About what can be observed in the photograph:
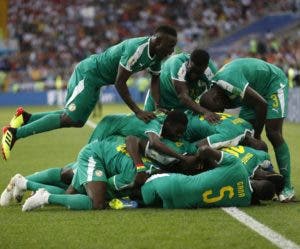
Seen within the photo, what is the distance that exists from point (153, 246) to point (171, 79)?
399cm

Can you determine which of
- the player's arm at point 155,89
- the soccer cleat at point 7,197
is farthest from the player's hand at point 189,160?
the player's arm at point 155,89

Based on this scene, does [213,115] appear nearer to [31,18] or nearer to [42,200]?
[42,200]

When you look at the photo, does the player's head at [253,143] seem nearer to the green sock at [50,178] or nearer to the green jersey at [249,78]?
the green jersey at [249,78]

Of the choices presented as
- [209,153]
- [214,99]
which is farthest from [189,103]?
[209,153]

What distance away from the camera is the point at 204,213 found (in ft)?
26.6

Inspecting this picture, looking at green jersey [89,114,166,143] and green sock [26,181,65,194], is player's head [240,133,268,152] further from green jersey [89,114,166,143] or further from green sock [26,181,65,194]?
green sock [26,181,65,194]

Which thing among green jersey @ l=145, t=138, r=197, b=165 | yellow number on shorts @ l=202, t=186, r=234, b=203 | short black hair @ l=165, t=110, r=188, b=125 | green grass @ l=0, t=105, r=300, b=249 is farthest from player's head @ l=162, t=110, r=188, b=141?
green grass @ l=0, t=105, r=300, b=249

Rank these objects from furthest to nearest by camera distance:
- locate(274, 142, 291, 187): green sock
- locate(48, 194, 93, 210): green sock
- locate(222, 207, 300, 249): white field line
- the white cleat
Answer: locate(274, 142, 291, 187): green sock
the white cleat
locate(48, 194, 93, 210): green sock
locate(222, 207, 300, 249): white field line

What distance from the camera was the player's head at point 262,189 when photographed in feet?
28.1

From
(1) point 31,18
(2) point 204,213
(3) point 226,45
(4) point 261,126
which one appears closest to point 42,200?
(2) point 204,213

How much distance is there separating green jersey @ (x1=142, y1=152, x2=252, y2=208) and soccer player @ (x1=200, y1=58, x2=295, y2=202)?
3.55 ft

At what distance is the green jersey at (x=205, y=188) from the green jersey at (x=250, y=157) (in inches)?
14.2

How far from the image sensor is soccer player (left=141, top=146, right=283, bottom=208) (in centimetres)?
818

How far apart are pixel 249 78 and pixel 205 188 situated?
1.91 metres
